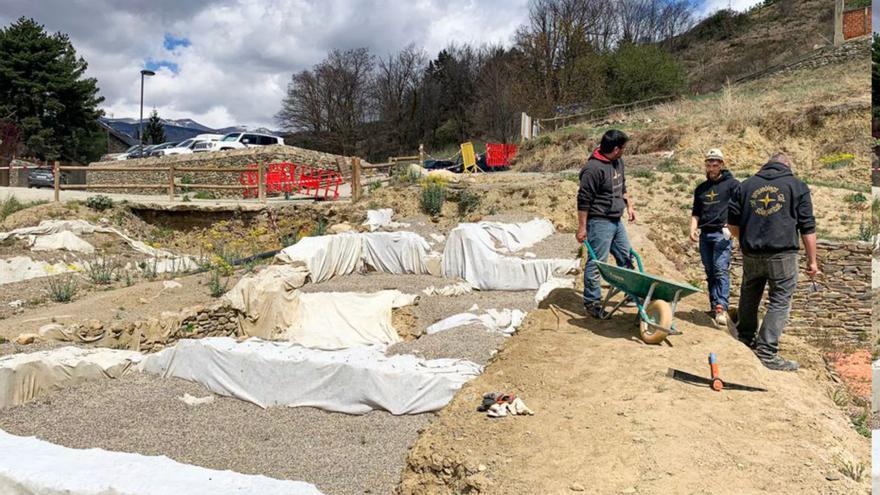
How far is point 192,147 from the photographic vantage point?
90.0ft

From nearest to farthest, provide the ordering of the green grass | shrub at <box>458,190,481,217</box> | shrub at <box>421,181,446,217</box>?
shrub at <box>458,190,481,217</box> → shrub at <box>421,181,446,217</box> → the green grass

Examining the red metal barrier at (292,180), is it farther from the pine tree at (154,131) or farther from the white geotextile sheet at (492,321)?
the pine tree at (154,131)

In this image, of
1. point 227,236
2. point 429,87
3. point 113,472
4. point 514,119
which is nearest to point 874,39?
point 113,472

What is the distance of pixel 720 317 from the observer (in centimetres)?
499

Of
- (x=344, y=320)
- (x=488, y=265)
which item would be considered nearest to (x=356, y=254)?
(x=488, y=265)

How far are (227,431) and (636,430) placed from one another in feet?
10.8

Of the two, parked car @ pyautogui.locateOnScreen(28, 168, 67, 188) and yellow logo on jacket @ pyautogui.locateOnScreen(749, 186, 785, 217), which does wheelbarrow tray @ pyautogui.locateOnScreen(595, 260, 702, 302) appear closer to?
yellow logo on jacket @ pyautogui.locateOnScreen(749, 186, 785, 217)

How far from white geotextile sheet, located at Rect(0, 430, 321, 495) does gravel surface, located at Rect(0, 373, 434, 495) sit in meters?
0.92

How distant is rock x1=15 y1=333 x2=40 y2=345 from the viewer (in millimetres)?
6984

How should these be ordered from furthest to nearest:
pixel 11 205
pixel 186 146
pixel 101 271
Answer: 1. pixel 186 146
2. pixel 11 205
3. pixel 101 271

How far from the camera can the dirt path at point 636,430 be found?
3.06 meters

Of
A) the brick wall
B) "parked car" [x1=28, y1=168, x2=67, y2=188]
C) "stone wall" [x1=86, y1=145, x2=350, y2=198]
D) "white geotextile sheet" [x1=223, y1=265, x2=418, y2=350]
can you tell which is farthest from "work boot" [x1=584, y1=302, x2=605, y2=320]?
"parked car" [x1=28, y1=168, x2=67, y2=188]

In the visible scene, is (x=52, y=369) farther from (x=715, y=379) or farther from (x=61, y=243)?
(x=61, y=243)

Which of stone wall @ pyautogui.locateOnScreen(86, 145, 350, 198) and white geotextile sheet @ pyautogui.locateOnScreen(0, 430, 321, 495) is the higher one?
stone wall @ pyautogui.locateOnScreen(86, 145, 350, 198)
